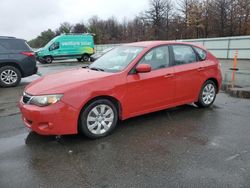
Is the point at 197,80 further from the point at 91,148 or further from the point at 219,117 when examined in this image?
the point at 91,148

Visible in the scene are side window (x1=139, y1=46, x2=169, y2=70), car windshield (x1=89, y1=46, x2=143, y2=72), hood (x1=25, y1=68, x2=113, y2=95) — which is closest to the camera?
hood (x1=25, y1=68, x2=113, y2=95)

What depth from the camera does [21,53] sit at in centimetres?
1005

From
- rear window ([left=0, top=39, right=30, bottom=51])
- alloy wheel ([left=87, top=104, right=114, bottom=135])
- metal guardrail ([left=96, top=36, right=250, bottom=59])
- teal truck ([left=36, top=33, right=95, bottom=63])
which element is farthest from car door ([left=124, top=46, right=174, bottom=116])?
teal truck ([left=36, top=33, right=95, bottom=63])

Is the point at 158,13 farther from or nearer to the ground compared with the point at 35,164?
farther from the ground

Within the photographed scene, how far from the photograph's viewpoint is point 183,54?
5.83 meters

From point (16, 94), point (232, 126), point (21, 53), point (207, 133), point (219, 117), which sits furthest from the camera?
point (21, 53)

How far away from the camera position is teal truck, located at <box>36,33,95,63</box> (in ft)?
78.9

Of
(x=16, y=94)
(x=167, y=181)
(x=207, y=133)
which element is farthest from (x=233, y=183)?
(x=16, y=94)

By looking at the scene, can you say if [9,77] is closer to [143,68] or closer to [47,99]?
[47,99]

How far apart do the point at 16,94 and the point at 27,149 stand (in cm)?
492

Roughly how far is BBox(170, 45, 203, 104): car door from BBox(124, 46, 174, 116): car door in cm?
19

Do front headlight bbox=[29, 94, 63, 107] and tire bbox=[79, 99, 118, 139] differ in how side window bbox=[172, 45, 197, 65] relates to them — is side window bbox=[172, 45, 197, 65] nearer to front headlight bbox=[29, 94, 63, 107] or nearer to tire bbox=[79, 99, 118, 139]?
tire bbox=[79, 99, 118, 139]

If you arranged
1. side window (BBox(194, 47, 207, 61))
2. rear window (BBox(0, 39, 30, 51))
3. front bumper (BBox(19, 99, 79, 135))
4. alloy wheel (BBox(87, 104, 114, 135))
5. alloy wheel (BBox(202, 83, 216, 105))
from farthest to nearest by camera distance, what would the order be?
rear window (BBox(0, 39, 30, 51)) → alloy wheel (BBox(202, 83, 216, 105)) → side window (BBox(194, 47, 207, 61)) → alloy wheel (BBox(87, 104, 114, 135)) → front bumper (BBox(19, 99, 79, 135))

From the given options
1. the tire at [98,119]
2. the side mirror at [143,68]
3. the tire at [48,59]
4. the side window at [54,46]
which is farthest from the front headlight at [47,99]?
the side window at [54,46]
